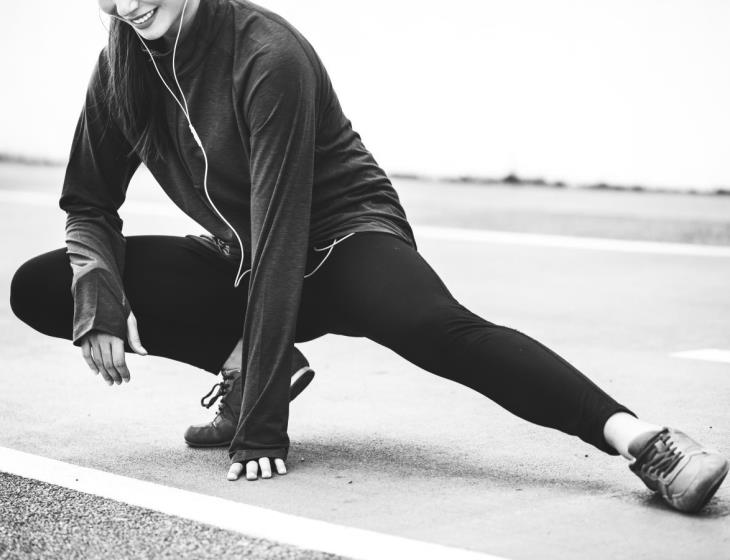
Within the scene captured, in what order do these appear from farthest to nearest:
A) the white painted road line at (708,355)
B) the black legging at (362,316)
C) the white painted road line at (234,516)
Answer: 1. the white painted road line at (708,355)
2. the black legging at (362,316)
3. the white painted road line at (234,516)

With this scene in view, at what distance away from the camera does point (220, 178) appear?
299 cm

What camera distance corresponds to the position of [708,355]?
4.48 meters

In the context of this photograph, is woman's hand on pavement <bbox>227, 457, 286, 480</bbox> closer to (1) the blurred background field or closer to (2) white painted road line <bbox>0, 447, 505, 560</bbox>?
(2) white painted road line <bbox>0, 447, 505, 560</bbox>

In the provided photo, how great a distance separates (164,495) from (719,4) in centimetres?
835

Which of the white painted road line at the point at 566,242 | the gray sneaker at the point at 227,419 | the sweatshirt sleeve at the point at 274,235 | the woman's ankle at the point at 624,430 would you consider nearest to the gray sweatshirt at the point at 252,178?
the sweatshirt sleeve at the point at 274,235

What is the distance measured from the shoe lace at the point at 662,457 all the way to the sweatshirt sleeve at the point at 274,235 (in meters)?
0.82

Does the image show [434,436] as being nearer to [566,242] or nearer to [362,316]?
[362,316]

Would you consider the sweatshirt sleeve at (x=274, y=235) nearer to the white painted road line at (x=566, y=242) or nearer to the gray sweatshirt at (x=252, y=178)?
the gray sweatshirt at (x=252, y=178)

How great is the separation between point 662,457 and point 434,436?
848 mm

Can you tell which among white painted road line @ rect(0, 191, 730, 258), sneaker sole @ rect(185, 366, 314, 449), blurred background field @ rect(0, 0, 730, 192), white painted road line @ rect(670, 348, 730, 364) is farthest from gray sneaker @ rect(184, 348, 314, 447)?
blurred background field @ rect(0, 0, 730, 192)

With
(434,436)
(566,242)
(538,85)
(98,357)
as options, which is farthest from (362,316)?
(538,85)

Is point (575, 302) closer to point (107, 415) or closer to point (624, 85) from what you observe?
point (107, 415)

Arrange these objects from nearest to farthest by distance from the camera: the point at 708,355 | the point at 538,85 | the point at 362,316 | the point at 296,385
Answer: the point at 362,316
the point at 296,385
the point at 708,355
the point at 538,85

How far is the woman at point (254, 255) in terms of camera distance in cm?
272
